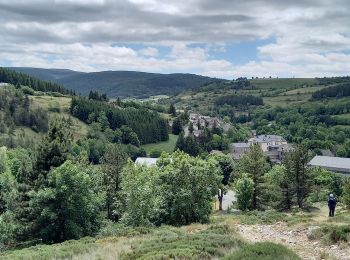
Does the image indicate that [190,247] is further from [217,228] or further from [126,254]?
[217,228]

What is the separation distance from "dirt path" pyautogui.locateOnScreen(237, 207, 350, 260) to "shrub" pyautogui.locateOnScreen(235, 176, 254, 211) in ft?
80.2

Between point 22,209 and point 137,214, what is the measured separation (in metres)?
9.96

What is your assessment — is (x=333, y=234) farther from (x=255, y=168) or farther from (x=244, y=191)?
(x=255, y=168)

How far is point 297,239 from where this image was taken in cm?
2275

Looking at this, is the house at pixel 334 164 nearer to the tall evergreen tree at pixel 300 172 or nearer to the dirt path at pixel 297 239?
the tall evergreen tree at pixel 300 172

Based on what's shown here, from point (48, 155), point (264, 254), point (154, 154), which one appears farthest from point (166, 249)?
point (154, 154)

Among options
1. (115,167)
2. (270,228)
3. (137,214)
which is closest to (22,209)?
(137,214)

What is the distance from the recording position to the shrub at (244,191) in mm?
52781

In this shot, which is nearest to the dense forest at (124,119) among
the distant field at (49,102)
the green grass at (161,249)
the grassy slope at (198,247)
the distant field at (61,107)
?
the distant field at (61,107)

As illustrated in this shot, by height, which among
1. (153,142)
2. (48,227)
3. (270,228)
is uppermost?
(270,228)

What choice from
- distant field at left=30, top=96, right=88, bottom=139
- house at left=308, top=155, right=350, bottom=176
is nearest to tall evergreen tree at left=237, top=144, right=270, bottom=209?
house at left=308, top=155, right=350, bottom=176

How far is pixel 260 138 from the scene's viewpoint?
194m

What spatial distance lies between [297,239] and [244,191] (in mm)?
31098

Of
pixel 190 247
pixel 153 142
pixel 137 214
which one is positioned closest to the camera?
pixel 190 247
